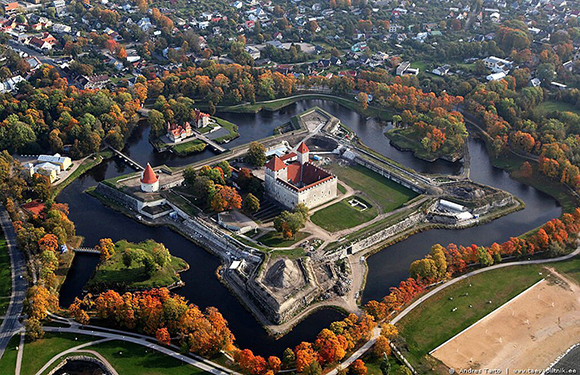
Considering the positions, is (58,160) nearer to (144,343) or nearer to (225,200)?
(225,200)

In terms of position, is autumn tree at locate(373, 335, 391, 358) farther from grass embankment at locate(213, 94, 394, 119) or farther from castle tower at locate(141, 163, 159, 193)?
grass embankment at locate(213, 94, 394, 119)

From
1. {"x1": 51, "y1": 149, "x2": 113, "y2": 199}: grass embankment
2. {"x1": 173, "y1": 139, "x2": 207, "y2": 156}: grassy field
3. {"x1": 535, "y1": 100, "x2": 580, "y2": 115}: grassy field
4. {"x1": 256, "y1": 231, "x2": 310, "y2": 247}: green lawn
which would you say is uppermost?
{"x1": 535, "y1": 100, "x2": 580, "y2": 115}: grassy field

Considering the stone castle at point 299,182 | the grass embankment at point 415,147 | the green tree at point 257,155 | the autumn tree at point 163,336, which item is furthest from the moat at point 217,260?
the stone castle at point 299,182

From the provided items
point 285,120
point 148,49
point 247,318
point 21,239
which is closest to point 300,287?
point 247,318

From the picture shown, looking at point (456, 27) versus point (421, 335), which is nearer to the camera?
point (421, 335)

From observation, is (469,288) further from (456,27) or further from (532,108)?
(456,27)

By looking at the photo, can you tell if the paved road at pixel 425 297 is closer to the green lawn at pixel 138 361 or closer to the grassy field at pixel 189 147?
the green lawn at pixel 138 361

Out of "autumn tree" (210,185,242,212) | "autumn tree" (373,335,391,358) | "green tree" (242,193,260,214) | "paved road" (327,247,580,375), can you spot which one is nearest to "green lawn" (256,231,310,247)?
"green tree" (242,193,260,214)
